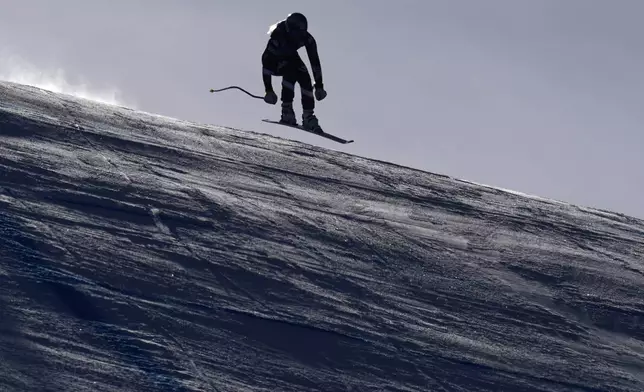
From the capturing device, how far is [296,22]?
13469 mm

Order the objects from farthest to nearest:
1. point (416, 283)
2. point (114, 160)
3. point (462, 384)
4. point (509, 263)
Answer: point (114, 160) → point (509, 263) → point (416, 283) → point (462, 384)

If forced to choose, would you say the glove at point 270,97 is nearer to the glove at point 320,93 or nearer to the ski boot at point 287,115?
the ski boot at point 287,115

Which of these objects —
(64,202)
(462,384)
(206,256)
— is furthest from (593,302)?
(64,202)

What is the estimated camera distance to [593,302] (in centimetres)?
877

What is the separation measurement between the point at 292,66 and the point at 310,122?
0.84 meters

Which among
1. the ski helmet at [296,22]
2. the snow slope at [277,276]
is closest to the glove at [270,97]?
the ski helmet at [296,22]

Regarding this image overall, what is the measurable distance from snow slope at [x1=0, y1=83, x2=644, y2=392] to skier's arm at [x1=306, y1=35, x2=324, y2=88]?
9.33ft

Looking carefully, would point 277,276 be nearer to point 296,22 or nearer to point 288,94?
point 296,22

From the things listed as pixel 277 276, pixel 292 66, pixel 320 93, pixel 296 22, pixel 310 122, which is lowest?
pixel 277 276

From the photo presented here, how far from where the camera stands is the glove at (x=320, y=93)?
47.1ft

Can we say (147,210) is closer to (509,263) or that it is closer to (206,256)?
(206,256)

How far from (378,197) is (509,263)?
1.84 meters

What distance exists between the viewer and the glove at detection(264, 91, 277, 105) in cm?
1445

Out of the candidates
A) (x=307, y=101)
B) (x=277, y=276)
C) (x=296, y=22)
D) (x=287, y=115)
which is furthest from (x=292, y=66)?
(x=277, y=276)
